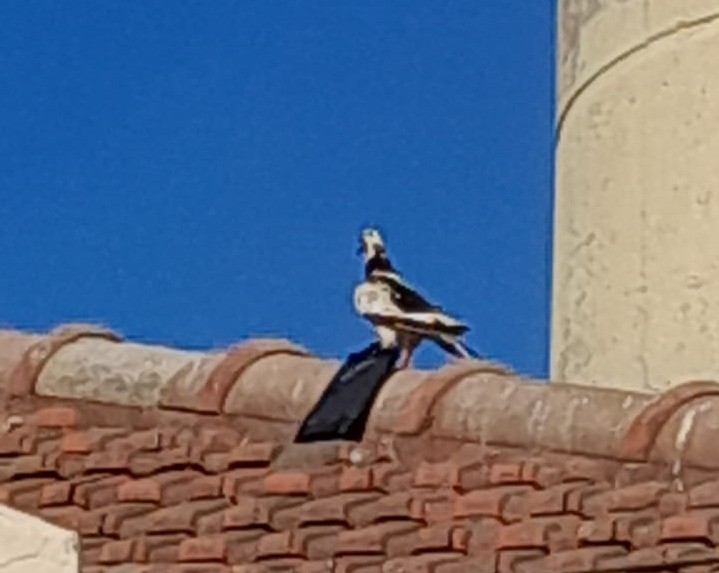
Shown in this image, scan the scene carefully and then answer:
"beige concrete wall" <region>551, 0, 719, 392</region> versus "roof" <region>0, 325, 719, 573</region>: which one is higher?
"beige concrete wall" <region>551, 0, 719, 392</region>

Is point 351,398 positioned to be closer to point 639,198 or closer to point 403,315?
point 403,315

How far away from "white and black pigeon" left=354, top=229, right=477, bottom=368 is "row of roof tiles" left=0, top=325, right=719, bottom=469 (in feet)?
0.28

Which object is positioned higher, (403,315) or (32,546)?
(403,315)

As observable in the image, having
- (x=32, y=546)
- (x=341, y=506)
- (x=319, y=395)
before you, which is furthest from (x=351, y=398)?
(x=32, y=546)

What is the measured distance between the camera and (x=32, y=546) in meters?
6.39

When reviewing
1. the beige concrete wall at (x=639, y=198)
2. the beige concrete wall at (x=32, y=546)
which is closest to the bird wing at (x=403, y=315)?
the beige concrete wall at (x=32, y=546)

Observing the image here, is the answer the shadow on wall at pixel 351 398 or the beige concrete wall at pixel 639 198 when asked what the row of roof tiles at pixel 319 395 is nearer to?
the shadow on wall at pixel 351 398

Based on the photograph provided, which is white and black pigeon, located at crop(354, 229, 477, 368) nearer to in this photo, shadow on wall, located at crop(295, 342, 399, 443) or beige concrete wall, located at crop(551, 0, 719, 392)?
shadow on wall, located at crop(295, 342, 399, 443)

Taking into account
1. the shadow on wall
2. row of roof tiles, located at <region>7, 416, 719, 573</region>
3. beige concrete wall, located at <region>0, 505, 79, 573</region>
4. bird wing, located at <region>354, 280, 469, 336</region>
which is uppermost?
bird wing, located at <region>354, 280, 469, 336</region>

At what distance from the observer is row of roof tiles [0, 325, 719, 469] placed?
7.36 m

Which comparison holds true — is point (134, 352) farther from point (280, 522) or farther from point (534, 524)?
point (534, 524)

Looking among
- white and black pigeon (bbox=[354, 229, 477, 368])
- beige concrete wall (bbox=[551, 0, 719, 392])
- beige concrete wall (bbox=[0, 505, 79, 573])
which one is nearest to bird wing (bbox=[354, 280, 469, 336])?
white and black pigeon (bbox=[354, 229, 477, 368])

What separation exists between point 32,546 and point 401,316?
6.01 feet

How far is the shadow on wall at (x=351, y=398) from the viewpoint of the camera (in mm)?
7828
